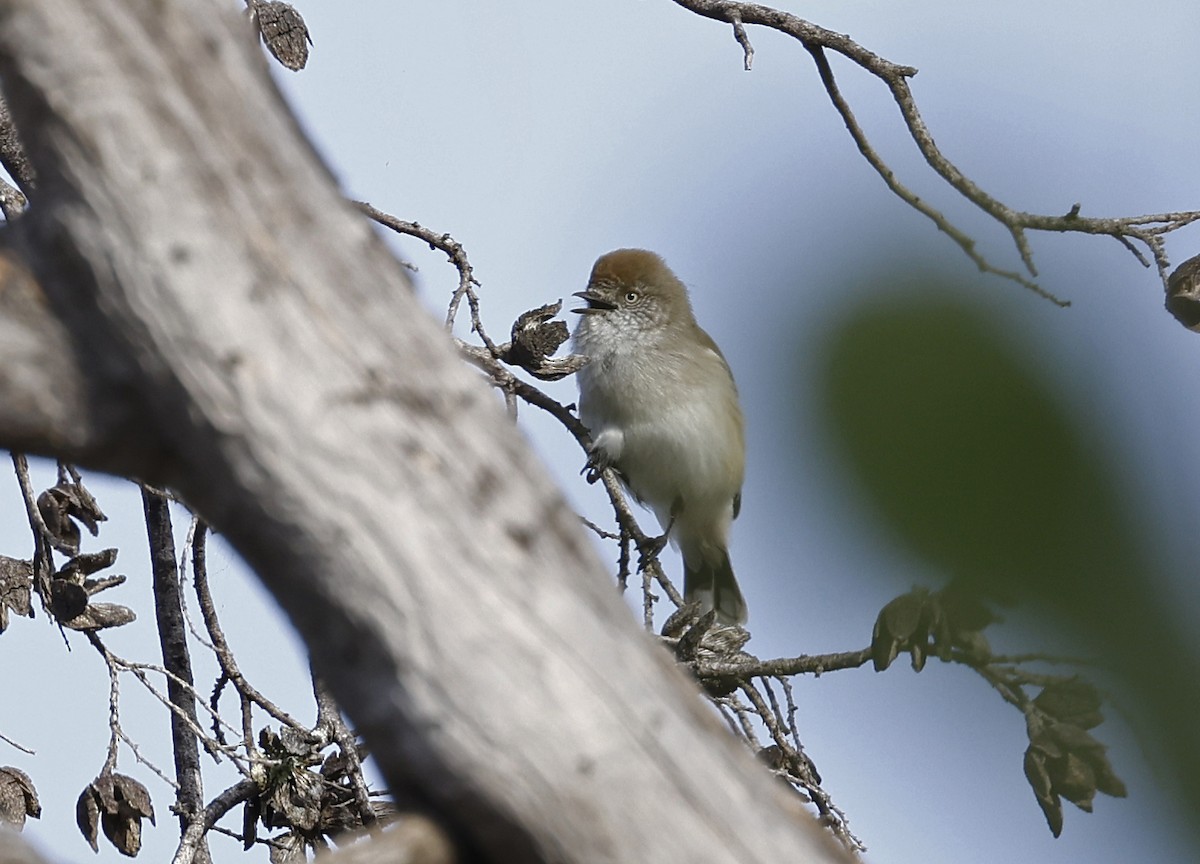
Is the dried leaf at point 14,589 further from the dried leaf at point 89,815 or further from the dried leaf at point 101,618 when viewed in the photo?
the dried leaf at point 89,815

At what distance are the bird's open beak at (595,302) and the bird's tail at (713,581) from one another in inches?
70.3

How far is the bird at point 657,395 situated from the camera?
296 inches

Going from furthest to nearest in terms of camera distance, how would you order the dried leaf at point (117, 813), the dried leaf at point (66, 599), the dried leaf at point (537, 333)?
the dried leaf at point (537, 333), the dried leaf at point (66, 599), the dried leaf at point (117, 813)

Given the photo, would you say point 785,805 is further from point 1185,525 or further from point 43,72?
point 43,72

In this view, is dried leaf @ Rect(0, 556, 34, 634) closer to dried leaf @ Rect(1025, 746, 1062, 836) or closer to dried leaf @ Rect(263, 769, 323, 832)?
dried leaf @ Rect(263, 769, 323, 832)

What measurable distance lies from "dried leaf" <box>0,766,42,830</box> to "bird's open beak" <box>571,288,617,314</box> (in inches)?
187

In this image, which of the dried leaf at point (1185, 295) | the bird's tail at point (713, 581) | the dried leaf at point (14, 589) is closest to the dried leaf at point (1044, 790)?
the dried leaf at point (1185, 295)

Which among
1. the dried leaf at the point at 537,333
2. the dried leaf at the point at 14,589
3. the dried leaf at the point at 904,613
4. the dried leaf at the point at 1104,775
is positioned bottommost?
the dried leaf at the point at 1104,775

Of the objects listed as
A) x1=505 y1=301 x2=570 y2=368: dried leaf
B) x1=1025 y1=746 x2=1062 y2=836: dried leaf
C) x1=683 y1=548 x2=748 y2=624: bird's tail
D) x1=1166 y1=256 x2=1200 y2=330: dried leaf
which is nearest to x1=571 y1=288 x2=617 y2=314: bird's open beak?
x1=683 y1=548 x2=748 y2=624: bird's tail

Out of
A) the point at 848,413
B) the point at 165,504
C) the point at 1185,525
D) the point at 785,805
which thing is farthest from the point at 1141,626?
the point at 165,504

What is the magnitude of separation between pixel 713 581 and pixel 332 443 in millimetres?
7319

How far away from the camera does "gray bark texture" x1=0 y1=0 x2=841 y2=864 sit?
4.81 ft

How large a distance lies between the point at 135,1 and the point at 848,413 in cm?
131

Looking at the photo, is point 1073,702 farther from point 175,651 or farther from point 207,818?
point 175,651
